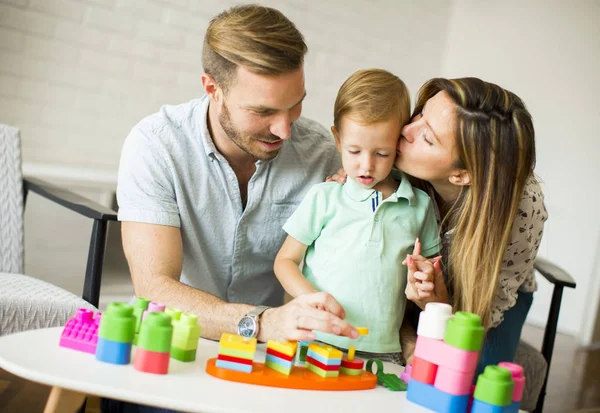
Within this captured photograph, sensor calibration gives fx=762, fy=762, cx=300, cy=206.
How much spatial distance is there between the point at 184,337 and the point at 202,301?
1.23 feet

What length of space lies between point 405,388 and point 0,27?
7.50 feet

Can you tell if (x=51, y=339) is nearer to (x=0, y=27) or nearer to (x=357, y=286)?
(x=357, y=286)

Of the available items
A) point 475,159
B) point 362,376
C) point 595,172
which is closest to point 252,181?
point 475,159

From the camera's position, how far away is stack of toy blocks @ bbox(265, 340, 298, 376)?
4.49ft

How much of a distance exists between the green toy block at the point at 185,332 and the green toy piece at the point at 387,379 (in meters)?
0.36

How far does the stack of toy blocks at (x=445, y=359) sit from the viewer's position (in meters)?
1.30

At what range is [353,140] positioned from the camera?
1.72 meters

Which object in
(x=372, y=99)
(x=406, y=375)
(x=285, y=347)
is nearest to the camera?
(x=285, y=347)

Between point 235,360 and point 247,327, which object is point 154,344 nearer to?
point 235,360

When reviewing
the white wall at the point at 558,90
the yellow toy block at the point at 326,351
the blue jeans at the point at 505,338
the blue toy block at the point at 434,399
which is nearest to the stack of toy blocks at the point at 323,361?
the yellow toy block at the point at 326,351

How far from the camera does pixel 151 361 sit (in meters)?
1.27

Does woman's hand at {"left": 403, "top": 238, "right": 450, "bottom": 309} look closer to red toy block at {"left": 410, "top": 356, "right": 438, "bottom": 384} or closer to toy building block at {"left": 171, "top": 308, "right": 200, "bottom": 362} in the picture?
red toy block at {"left": 410, "top": 356, "right": 438, "bottom": 384}

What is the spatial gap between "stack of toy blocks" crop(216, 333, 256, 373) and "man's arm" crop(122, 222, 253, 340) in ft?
1.02

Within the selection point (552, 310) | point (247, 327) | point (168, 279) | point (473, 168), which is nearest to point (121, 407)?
point (168, 279)
